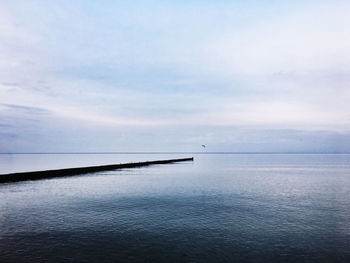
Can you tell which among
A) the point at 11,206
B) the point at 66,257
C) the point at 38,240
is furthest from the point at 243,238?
the point at 11,206

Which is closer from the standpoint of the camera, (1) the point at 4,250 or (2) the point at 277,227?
(1) the point at 4,250

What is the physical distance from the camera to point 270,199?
29.8m

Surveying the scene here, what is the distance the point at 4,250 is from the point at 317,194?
1402 inches

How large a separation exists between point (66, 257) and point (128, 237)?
3983 millimetres

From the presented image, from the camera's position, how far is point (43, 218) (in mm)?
20125

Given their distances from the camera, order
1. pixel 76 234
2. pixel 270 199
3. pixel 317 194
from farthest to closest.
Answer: pixel 317 194 < pixel 270 199 < pixel 76 234

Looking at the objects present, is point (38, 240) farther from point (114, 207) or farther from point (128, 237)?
point (114, 207)

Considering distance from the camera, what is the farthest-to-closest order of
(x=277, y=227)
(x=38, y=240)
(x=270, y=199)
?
(x=270, y=199) → (x=277, y=227) → (x=38, y=240)

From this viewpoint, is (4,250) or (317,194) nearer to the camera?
(4,250)

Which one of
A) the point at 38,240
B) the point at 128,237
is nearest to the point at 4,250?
the point at 38,240

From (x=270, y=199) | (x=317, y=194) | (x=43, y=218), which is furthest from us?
(x=317, y=194)

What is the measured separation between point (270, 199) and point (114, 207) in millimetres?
18515

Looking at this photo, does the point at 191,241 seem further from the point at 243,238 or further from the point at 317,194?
the point at 317,194

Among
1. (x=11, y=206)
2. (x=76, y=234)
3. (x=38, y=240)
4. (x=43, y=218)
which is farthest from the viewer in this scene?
(x=11, y=206)
